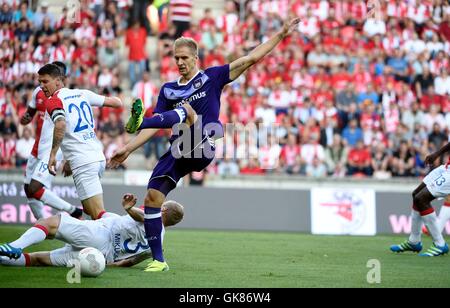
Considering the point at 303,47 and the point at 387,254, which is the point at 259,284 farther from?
the point at 303,47

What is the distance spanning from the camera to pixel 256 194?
22.1 meters

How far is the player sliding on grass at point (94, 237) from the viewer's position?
32.9 ft

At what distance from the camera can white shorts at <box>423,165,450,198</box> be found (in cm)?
1428

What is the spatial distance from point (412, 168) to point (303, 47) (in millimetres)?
5268

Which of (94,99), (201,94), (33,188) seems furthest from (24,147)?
(201,94)

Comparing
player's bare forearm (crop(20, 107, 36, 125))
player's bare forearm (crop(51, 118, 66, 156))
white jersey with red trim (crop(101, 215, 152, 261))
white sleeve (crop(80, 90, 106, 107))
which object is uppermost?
white sleeve (crop(80, 90, 106, 107))

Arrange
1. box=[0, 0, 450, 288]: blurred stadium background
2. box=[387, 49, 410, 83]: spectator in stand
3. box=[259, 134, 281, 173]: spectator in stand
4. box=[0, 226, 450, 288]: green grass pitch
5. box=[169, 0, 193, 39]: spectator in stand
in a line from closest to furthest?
A: box=[0, 226, 450, 288]: green grass pitch → box=[0, 0, 450, 288]: blurred stadium background → box=[259, 134, 281, 173]: spectator in stand → box=[169, 0, 193, 39]: spectator in stand → box=[387, 49, 410, 83]: spectator in stand

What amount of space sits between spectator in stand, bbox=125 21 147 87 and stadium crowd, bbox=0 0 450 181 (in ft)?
0.10

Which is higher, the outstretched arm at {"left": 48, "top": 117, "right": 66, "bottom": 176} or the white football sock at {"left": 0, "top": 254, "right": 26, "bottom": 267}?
the outstretched arm at {"left": 48, "top": 117, "right": 66, "bottom": 176}

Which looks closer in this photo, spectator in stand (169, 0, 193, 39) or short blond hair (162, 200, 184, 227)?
short blond hair (162, 200, 184, 227)

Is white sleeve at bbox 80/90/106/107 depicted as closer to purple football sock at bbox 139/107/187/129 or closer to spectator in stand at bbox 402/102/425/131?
purple football sock at bbox 139/107/187/129

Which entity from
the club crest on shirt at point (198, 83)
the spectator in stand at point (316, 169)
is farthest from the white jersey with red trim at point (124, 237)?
the spectator in stand at point (316, 169)

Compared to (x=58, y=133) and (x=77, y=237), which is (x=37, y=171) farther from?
(x=77, y=237)

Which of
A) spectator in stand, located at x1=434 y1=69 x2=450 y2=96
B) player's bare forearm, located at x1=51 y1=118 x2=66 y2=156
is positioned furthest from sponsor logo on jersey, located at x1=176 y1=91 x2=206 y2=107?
spectator in stand, located at x1=434 y1=69 x2=450 y2=96
